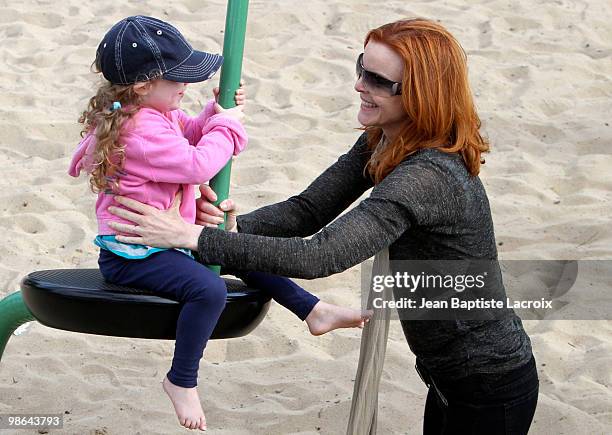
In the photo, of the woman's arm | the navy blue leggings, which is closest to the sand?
the navy blue leggings

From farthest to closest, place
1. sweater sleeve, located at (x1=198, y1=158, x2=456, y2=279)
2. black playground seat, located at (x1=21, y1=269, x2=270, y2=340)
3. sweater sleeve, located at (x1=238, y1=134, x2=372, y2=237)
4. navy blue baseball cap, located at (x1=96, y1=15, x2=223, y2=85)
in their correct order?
sweater sleeve, located at (x1=238, y1=134, x2=372, y2=237)
black playground seat, located at (x1=21, y1=269, x2=270, y2=340)
navy blue baseball cap, located at (x1=96, y1=15, x2=223, y2=85)
sweater sleeve, located at (x1=198, y1=158, x2=456, y2=279)

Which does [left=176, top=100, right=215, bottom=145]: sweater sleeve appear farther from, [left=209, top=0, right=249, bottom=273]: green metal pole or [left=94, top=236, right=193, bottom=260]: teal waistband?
[left=94, top=236, right=193, bottom=260]: teal waistband

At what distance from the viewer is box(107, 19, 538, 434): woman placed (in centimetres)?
230

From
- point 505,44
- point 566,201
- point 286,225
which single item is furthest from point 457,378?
point 505,44

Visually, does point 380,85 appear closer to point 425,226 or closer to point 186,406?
point 425,226

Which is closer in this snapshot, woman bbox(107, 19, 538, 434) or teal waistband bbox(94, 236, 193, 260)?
woman bbox(107, 19, 538, 434)

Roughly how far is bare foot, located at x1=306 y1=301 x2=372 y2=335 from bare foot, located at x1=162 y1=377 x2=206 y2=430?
32cm

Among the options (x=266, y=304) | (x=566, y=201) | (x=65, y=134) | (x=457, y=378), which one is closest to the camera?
(x=457, y=378)

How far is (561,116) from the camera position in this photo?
582 centimetres

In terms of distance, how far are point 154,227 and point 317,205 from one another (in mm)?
551

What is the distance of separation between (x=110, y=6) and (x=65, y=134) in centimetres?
172

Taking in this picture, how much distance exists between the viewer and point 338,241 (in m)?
2.29

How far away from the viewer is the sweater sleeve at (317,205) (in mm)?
2756

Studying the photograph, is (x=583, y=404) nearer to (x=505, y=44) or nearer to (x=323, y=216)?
(x=323, y=216)
